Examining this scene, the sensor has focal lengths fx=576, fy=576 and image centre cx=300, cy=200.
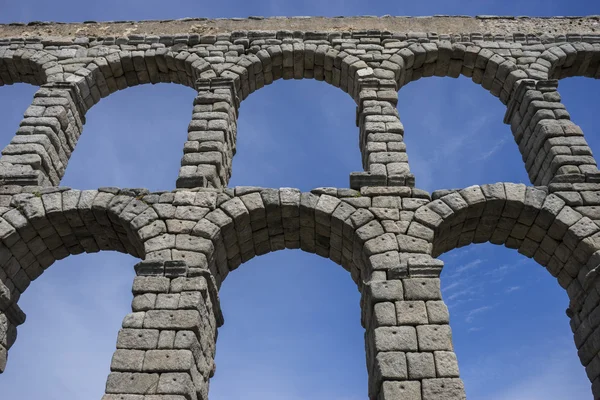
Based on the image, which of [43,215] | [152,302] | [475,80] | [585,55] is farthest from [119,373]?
[585,55]

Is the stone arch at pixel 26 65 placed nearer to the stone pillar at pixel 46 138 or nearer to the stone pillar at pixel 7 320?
the stone pillar at pixel 46 138

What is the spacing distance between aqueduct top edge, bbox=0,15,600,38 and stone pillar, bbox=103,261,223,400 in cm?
665

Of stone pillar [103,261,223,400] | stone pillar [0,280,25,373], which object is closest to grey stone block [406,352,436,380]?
stone pillar [103,261,223,400]

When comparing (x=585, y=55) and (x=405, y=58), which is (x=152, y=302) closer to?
Result: (x=405, y=58)

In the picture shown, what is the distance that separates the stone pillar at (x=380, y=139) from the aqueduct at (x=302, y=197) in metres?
0.03

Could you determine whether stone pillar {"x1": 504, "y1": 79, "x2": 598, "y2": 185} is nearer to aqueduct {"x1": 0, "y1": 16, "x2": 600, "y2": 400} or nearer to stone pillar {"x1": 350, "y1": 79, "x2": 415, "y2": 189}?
aqueduct {"x1": 0, "y1": 16, "x2": 600, "y2": 400}

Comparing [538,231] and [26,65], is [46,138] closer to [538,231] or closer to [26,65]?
[26,65]

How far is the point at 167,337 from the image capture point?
707 centimetres

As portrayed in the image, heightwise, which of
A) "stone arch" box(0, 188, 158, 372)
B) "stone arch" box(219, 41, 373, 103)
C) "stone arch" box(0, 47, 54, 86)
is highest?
"stone arch" box(0, 47, 54, 86)

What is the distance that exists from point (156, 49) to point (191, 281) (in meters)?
6.10

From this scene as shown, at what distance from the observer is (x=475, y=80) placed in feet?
38.9

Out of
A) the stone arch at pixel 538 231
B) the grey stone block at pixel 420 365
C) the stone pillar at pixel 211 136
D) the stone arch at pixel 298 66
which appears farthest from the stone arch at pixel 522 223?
the stone arch at pixel 298 66

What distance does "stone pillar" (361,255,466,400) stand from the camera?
659 centimetres

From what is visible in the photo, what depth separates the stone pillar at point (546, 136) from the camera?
9.27 m
